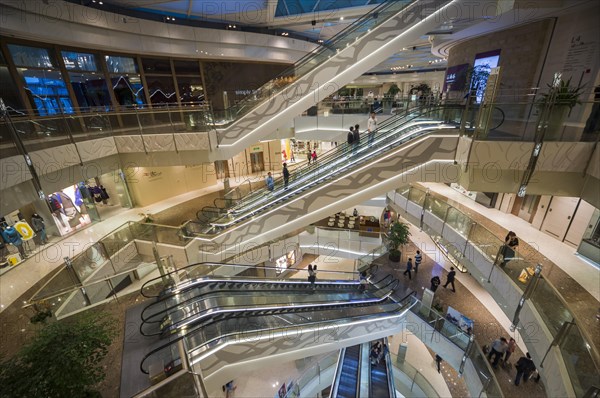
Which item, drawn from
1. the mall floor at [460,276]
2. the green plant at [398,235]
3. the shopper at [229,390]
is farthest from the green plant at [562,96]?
the shopper at [229,390]

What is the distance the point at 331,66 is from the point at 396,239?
774 cm

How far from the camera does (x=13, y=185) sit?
206 inches

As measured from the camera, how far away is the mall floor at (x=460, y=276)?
6250 mm

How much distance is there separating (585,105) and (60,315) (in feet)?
34.6

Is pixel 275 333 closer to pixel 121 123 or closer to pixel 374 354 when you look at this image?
pixel 374 354

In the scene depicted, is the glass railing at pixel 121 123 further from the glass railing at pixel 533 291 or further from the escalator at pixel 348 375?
the escalator at pixel 348 375

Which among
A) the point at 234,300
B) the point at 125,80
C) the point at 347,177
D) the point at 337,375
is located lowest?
the point at 337,375

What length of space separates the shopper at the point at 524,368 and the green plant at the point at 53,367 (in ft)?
28.5

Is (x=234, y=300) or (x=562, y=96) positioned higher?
(x=562, y=96)

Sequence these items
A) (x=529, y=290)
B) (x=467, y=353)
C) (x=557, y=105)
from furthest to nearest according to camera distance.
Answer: (x=467, y=353) < (x=529, y=290) < (x=557, y=105)

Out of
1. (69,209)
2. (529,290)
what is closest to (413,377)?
(529,290)

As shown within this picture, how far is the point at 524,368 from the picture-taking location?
6176 millimetres

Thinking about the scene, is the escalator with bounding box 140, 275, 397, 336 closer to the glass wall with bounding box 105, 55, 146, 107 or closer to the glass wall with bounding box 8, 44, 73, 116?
the glass wall with bounding box 8, 44, 73, 116

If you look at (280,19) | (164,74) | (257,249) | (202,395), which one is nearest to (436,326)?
(257,249)
